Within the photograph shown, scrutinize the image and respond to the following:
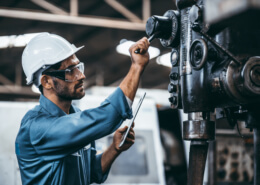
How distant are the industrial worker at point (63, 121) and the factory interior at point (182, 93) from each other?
2.9 inches

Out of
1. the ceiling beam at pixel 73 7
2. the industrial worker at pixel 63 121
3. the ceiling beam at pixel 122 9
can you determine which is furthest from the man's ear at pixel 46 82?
the ceiling beam at pixel 122 9

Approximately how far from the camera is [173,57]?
1.04 metres

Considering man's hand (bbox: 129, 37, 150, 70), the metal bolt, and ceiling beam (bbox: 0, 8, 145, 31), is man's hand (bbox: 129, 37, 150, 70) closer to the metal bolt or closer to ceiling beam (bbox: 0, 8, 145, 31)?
the metal bolt

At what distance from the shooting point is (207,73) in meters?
0.86

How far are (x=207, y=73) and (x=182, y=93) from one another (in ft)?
0.34

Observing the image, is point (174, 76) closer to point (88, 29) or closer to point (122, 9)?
point (122, 9)

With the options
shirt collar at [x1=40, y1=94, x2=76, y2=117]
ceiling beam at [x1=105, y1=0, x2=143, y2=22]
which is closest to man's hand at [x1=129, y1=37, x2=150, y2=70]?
shirt collar at [x1=40, y1=94, x2=76, y2=117]

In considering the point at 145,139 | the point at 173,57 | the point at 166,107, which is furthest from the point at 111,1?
the point at 173,57

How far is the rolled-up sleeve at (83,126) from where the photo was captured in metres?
1.04

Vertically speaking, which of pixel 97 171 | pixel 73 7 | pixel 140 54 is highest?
pixel 73 7

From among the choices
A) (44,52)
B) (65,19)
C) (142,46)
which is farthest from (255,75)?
(65,19)

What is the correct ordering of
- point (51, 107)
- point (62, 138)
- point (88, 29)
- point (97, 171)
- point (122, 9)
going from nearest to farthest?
point (62, 138)
point (51, 107)
point (97, 171)
point (122, 9)
point (88, 29)

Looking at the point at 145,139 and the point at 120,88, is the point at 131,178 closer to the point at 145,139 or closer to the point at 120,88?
the point at 145,139

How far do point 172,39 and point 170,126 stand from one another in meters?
2.97
